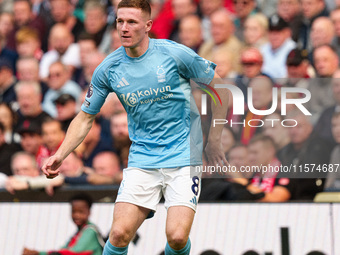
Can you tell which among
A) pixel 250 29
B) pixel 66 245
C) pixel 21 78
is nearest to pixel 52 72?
pixel 21 78

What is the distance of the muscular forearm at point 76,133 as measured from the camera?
6434mm

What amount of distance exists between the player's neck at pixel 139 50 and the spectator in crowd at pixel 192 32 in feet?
14.2

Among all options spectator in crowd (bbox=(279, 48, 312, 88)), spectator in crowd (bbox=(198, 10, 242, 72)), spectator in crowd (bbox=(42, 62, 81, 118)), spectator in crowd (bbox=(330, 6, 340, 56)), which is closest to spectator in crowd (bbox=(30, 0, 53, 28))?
spectator in crowd (bbox=(42, 62, 81, 118))

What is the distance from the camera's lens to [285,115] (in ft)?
28.2

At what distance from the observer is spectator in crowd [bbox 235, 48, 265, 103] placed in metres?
9.45

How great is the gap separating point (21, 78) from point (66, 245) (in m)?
4.43

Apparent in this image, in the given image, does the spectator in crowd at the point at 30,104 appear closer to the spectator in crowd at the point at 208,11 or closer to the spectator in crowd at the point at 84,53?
the spectator in crowd at the point at 84,53

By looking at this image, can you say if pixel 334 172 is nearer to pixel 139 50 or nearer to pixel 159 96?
pixel 159 96

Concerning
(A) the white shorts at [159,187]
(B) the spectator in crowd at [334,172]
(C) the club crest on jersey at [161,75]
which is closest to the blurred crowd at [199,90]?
(B) the spectator in crowd at [334,172]

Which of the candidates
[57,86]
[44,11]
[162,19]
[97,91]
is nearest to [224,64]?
[162,19]

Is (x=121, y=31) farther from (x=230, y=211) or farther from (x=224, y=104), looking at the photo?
(x=230, y=211)

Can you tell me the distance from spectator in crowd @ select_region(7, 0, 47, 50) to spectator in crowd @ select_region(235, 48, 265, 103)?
14.4ft

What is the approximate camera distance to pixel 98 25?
11680 millimetres

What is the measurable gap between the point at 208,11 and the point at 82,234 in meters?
4.33
